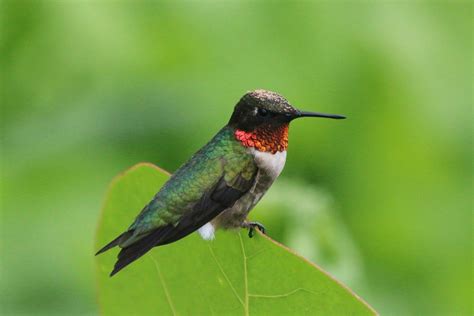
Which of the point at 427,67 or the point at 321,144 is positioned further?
the point at 427,67

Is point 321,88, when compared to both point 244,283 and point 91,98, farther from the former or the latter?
point 244,283

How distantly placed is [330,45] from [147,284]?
10.5 feet

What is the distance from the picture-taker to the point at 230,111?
4711 millimetres

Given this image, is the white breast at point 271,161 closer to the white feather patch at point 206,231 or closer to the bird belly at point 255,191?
the bird belly at point 255,191

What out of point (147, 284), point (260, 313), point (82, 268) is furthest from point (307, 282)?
point (82, 268)

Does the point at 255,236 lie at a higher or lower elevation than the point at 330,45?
higher

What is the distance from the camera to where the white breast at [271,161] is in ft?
6.55

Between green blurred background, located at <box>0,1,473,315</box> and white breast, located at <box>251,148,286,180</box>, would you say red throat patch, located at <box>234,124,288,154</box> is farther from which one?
green blurred background, located at <box>0,1,473,315</box>

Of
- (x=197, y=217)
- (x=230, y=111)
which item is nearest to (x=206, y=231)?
(x=197, y=217)

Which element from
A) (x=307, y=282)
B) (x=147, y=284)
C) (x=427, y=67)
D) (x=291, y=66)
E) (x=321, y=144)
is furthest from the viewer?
(x=427, y=67)

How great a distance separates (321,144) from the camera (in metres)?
4.49

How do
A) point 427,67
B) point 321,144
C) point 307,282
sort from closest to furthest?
point 307,282
point 321,144
point 427,67

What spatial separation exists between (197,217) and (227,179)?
180 mm

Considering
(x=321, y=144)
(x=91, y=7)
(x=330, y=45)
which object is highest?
(x=91, y=7)
